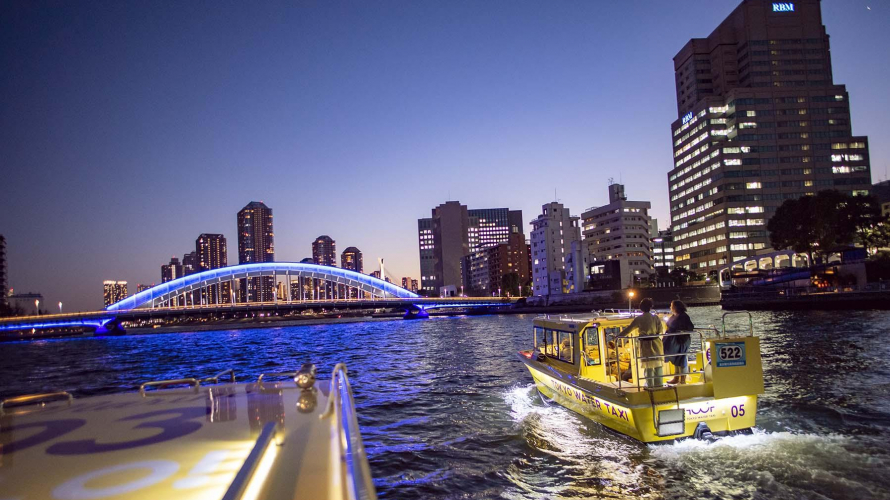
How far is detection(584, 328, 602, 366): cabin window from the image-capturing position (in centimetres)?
1201

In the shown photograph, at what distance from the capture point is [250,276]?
4161 inches

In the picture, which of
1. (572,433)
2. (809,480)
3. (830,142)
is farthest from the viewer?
(830,142)

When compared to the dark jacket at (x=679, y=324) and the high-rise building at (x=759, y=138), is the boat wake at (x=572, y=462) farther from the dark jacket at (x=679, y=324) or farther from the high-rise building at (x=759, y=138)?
the high-rise building at (x=759, y=138)

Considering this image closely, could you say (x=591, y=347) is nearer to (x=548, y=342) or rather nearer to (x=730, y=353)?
(x=548, y=342)

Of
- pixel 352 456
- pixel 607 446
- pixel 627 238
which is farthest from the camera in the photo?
pixel 627 238

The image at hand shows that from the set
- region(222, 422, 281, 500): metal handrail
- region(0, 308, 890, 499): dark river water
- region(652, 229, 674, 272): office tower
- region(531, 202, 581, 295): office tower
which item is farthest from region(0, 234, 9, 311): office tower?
region(652, 229, 674, 272): office tower

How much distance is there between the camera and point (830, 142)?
116000mm

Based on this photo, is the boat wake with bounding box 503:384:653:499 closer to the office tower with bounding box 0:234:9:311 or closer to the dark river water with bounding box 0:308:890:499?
the dark river water with bounding box 0:308:890:499

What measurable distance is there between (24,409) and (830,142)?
142523 mm

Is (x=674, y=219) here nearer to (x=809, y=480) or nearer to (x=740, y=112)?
(x=740, y=112)

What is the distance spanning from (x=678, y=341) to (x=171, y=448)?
347 inches

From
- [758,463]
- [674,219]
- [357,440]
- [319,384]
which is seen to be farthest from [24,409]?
[674,219]

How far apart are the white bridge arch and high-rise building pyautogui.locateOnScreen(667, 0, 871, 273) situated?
69.5 m

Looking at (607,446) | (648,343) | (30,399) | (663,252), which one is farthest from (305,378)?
(663,252)
